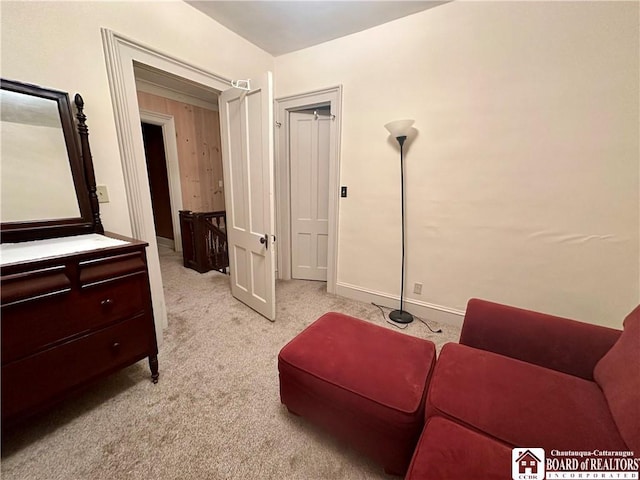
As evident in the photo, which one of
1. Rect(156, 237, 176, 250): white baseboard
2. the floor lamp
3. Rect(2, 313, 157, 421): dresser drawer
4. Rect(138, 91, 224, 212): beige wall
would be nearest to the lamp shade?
the floor lamp

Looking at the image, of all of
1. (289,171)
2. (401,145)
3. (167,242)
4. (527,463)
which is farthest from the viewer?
(167,242)

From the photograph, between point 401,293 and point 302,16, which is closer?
point 302,16

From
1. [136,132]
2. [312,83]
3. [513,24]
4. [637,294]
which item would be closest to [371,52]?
[312,83]

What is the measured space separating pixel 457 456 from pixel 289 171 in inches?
110

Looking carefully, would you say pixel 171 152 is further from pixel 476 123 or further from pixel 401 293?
pixel 476 123

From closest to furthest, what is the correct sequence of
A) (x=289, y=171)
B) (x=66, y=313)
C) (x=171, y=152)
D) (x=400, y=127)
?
(x=66, y=313) < (x=400, y=127) < (x=289, y=171) < (x=171, y=152)

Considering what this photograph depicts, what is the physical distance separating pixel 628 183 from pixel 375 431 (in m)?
2.12

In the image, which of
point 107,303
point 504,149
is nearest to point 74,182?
point 107,303

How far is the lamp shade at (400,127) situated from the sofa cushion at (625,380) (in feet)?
5.39

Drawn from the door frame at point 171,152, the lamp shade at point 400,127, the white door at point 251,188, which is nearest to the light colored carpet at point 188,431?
the white door at point 251,188

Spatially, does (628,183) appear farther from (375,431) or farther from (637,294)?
(375,431)

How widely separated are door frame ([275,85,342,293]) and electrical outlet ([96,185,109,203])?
165 cm

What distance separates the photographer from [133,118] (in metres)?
1.75

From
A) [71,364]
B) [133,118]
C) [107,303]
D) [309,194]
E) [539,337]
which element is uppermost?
[133,118]
